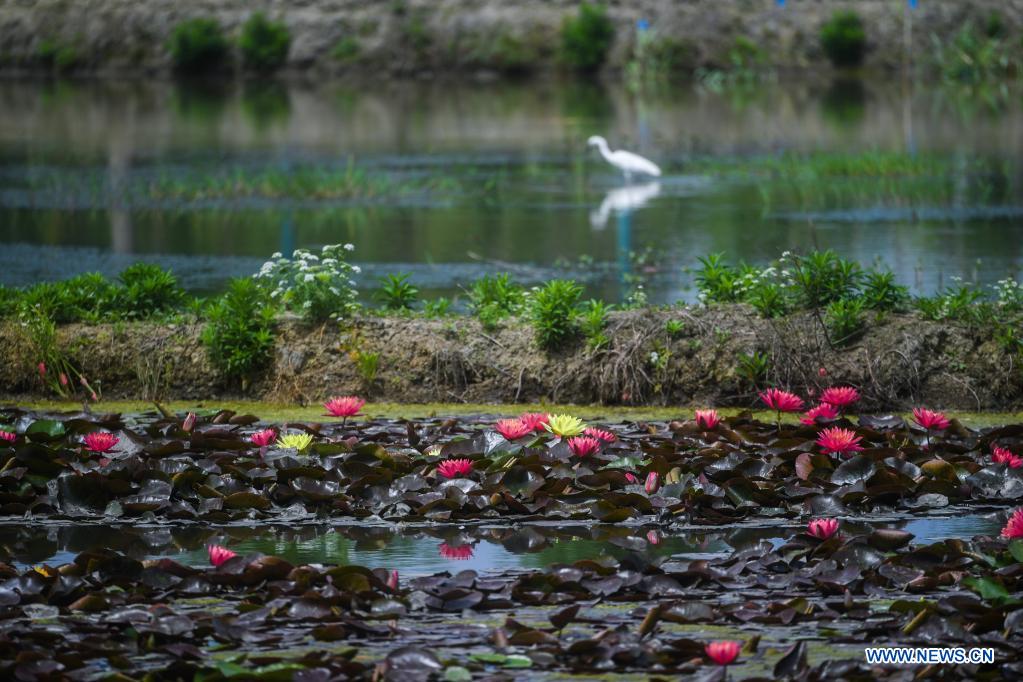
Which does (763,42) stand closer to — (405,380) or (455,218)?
(455,218)

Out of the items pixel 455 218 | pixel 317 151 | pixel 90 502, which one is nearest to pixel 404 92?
pixel 317 151

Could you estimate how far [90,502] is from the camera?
6062 millimetres

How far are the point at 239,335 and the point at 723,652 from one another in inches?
181

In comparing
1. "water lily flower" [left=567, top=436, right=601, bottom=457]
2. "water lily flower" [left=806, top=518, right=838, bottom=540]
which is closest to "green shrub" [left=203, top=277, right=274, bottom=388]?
"water lily flower" [left=567, top=436, right=601, bottom=457]

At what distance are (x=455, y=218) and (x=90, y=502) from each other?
933 centimetres

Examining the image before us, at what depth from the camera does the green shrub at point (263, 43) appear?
40625 millimetres

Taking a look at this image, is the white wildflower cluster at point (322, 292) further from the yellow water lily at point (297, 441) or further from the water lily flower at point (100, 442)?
the water lily flower at point (100, 442)

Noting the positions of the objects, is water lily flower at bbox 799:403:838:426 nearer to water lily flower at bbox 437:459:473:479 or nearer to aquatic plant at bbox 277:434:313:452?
water lily flower at bbox 437:459:473:479

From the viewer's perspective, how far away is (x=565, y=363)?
8141mm

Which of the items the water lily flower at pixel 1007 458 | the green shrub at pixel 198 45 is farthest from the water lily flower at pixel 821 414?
the green shrub at pixel 198 45

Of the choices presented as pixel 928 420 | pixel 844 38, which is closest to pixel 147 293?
pixel 928 420

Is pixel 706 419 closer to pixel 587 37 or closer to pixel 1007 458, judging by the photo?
pixel 1007 458

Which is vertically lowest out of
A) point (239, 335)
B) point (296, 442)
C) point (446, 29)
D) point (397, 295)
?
point (296, 442)

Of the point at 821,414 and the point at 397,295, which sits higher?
the point at 397,295
